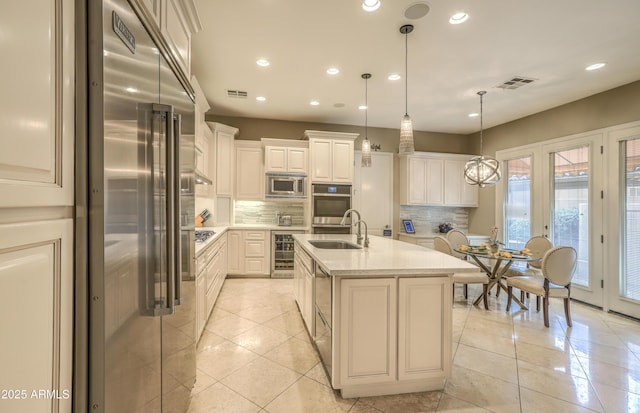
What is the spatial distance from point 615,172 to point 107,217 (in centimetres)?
538

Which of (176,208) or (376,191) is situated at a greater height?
(376,191)

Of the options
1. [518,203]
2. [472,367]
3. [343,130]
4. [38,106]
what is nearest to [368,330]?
[472,367]

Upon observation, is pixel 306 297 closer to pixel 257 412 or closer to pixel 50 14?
pixel 257 412

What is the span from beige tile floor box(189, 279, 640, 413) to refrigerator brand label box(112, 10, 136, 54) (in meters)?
2.06

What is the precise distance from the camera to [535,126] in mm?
4773

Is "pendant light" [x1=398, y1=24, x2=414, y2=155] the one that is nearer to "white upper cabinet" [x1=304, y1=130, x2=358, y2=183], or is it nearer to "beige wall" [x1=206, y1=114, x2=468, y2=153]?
"white upper cabinet" [x1=304, y1=130, x2=358, y2=183]

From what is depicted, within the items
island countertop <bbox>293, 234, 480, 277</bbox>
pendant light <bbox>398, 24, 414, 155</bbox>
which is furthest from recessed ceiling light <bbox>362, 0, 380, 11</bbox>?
island countertop <bbox>293, 234, 480, 277</bbox>

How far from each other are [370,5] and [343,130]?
346cm

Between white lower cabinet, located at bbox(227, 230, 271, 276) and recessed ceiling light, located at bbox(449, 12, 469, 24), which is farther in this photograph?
white lower cabinet, located at bbox(227, 230, 271, 276)

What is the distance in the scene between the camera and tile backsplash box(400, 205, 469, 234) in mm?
6008

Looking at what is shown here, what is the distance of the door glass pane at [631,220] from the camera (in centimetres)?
346

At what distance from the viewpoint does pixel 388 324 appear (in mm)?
1885

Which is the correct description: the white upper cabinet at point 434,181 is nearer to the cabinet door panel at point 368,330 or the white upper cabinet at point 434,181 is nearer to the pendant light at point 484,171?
the pendant light at point 484,171

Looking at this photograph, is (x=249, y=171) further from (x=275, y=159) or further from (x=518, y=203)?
(x=518, y=203)
